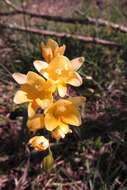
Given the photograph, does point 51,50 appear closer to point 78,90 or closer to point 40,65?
point 40,65

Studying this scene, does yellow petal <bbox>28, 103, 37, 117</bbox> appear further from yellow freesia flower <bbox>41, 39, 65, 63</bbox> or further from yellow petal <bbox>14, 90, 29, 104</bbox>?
yellow freesia flower <bbox>41, 39, 65, 63</bbox>

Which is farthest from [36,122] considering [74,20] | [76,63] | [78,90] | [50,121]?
[74,20]

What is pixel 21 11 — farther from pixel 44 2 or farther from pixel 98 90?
pixel 98 90

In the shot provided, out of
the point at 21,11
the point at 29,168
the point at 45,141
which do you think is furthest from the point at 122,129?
the point at 21,11

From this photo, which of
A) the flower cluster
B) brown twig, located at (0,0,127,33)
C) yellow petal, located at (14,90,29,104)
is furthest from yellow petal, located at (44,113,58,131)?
brown twig, located at (0,0,127,33)

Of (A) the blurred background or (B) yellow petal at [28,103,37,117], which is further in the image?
(A) the blurred background

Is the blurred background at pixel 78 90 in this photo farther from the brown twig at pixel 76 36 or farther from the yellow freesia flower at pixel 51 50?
the yellow freesia flower at pixel 51 50
